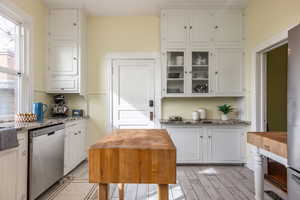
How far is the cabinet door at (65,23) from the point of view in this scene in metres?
3.85

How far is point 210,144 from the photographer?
384 cm

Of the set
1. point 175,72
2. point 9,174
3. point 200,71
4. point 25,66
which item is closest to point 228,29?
point 200,71

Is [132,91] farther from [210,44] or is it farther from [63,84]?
[210,44]

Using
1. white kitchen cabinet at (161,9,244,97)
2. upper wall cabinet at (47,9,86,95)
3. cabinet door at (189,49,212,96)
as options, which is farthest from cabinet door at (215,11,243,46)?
upper wall cabinet at (47,9,86,95)

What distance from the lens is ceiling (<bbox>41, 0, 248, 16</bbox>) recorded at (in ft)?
12.0

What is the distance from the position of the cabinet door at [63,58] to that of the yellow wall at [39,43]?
15 cm

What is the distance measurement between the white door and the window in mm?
1672

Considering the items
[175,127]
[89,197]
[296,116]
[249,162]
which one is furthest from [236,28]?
[89,197]

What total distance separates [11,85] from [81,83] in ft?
3.84

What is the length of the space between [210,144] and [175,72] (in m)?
1.52

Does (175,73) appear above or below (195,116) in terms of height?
above

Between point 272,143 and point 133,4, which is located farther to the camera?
point 133,4

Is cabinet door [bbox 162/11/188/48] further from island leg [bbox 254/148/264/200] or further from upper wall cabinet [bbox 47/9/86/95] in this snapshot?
island leg [bbox 254/148/264/200]

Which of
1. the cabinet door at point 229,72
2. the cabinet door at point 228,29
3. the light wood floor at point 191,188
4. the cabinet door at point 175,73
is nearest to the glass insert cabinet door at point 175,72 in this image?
the cabinet door at point 175,73
